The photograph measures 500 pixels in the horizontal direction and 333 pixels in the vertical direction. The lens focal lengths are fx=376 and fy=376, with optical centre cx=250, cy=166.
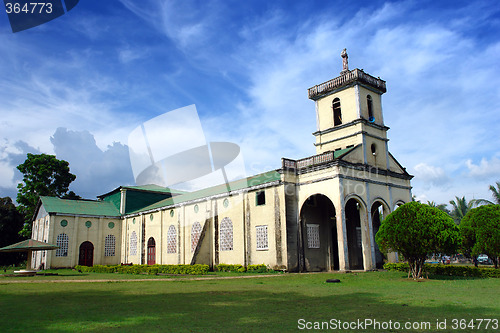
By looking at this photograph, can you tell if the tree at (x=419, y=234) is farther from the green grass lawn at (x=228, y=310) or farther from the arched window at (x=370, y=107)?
the arched window at (x=370, y=107)

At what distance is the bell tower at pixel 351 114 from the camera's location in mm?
27188

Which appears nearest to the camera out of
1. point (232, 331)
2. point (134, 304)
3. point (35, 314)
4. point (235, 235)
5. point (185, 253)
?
point (232, 331)

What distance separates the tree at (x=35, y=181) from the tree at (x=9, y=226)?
1559 mm

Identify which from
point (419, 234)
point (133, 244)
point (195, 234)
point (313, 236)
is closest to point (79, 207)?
point (133, 244)

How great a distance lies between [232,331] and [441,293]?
8.26m

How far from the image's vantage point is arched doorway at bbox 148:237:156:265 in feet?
126

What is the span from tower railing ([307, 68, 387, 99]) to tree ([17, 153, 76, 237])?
115 ft

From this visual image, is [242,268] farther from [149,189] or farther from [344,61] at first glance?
[149,189]

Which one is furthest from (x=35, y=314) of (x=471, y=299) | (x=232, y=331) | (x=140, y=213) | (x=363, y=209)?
(x=140, y=213)

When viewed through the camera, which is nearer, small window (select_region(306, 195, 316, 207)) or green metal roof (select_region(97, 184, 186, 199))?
small window (select_region(306, 195, 316, 207))

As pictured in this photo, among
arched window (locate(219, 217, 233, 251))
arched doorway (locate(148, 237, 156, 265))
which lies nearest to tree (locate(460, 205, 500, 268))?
arched window (locate(219, 217, 233, 251))

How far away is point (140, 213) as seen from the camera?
4112 cm

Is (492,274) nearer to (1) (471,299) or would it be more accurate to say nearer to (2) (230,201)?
(1) (471,299)

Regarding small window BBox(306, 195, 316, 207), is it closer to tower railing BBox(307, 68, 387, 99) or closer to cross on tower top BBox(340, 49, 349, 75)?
tower railing BBox(307, 68, 387, 99)
